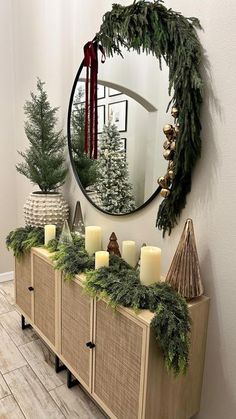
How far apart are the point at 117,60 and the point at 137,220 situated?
899mm

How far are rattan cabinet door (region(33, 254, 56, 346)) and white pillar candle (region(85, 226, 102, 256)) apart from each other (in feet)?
0.88

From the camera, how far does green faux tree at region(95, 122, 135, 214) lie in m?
1.67

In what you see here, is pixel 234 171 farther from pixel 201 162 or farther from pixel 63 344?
pixel 63 344

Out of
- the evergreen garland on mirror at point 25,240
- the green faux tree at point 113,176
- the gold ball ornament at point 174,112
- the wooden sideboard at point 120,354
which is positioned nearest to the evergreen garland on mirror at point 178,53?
the gold ball ornament at point 174,112

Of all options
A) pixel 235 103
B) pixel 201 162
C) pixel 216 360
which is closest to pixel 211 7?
pixel 235 103

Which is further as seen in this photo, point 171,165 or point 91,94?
point 91,94

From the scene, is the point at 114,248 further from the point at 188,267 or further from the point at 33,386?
the point at 33,386

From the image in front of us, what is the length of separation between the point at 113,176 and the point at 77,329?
0.87 meters

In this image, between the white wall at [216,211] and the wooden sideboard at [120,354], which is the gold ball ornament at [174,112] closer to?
the white wall at [216,211]

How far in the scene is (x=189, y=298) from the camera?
122cm

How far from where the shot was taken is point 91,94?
1639 millimetres

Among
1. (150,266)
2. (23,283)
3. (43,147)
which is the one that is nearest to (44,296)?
(23,283)

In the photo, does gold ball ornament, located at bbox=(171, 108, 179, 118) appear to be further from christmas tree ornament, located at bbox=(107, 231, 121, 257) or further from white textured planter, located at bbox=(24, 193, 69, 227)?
white textured planter, located at bbox=(24, 193, 69, 227)

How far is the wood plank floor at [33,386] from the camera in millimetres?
1544
